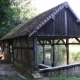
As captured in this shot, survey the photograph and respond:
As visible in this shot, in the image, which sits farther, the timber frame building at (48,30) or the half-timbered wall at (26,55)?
the half-timbered wall at (26,55)

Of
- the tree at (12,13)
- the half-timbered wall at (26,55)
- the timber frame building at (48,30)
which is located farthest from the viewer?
the tree at (12,13)

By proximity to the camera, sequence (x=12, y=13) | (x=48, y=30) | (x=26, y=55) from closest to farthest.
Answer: (x=48, y=30) → (x=26, y=55) → (x=12, y=13)

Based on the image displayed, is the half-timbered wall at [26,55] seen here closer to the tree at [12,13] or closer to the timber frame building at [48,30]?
the timber frame building at [48,30]

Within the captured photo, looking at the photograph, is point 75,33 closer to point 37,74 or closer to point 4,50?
point 37,74

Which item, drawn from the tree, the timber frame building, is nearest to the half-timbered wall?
the timber frame building

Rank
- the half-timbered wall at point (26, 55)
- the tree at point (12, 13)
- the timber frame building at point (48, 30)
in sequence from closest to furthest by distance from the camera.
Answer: the timber frame building at point (48, 30) < the half-timbered wall at point (26, 55) < the tree at point (12, 13)

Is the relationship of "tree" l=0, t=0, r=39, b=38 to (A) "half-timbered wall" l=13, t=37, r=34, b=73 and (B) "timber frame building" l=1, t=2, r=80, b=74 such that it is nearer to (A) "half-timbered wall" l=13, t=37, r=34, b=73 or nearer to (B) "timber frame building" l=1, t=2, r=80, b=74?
(B) "timber frame building" l=1, t=2, r=80, b=74

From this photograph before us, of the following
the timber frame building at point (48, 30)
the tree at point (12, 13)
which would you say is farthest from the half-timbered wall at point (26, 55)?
the tree at point (12, 13)

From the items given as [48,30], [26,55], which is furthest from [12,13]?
[48,30]

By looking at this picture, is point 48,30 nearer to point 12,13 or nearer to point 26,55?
point 26,55

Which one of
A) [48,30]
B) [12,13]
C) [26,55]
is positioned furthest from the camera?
[12,13]

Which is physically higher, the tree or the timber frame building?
the tree

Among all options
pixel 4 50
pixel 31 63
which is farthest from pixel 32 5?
pixel 31 63

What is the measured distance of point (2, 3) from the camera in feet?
38.7
